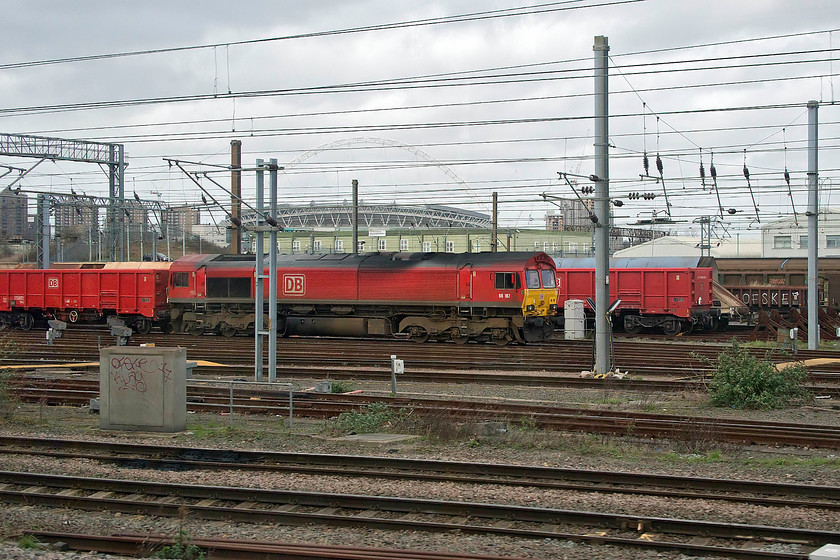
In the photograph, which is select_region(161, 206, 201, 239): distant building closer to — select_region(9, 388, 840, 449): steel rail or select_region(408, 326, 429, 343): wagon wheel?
select_region(408, 326, 429, 343): wagon wheel

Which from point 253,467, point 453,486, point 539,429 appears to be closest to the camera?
point 453,486

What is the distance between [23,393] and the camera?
1997 cm

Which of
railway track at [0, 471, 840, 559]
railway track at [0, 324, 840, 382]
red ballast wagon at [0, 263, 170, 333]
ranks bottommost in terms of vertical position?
railway track at [0, 471, 840, 559]

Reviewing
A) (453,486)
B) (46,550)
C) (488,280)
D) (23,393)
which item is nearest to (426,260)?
(488,280)

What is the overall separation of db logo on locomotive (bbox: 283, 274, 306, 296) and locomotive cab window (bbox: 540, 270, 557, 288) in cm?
972

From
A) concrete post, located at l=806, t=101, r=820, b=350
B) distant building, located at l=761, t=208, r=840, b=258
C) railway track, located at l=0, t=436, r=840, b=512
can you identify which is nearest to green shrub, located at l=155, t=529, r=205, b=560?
railway track, located at l=0, t=436, r=840, b=512

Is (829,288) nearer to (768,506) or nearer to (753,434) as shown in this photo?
(753,434)

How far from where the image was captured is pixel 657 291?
121 feet

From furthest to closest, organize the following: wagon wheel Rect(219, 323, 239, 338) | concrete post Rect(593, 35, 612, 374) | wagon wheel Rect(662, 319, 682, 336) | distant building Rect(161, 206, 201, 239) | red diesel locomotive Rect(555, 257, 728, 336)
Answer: wagon wheel Rect(662, 319, 682, 336) < red diesel locomotive Rect(555, 257, 728, 336) < distant building Rect(161, 206, 201, 239) < wagon wheel Rect(219, 323, 239, 338) < concrete post Rect(593, 35, 612, 374)

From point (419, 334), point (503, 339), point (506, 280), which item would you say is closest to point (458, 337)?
point (419, 334)

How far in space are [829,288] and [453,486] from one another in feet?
123

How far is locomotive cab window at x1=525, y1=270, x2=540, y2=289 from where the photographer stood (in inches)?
1204

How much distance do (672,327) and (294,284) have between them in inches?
670

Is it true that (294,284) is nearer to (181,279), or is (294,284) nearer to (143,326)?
(181,279)
